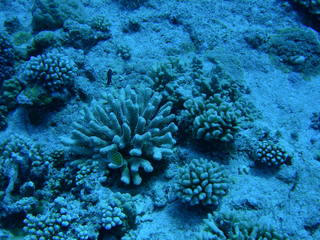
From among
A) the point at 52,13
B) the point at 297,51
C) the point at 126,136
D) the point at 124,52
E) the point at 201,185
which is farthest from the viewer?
the point at 52,13

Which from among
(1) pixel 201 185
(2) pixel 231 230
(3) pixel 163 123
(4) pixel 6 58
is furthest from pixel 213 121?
(4) pixel 6 58

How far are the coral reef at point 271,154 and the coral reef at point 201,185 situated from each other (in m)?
1.04

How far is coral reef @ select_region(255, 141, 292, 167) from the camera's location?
4418 millimetres

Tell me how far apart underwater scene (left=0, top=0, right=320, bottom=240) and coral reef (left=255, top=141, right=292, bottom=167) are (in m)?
0.03

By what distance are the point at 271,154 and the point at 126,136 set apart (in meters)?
2.72

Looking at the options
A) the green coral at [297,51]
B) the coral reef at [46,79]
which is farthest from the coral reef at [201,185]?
the green coral at [297,51]

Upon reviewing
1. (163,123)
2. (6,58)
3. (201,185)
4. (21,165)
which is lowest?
(21,165)

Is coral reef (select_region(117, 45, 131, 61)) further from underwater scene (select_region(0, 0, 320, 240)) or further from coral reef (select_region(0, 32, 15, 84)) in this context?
coral reef (select_region(0, 32, 15, 84))

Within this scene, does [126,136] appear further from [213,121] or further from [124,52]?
[124,52]

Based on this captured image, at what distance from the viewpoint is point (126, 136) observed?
13.3 feet

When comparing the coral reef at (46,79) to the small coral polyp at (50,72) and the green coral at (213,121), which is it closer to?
the small coral polyp at (50,72)

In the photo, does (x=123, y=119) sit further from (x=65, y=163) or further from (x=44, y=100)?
(x=44, y=100)

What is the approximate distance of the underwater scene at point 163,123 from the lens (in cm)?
375

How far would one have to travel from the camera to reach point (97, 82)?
5746 millimetres
